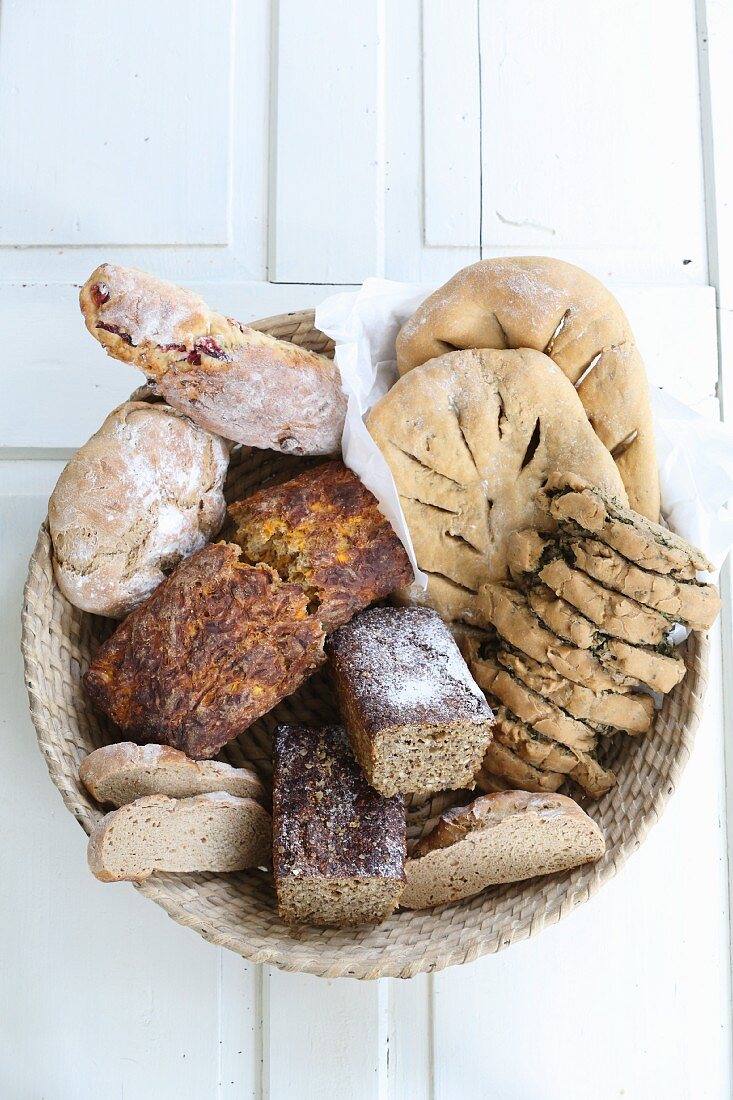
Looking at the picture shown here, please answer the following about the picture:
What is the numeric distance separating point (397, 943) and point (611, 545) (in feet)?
2.81

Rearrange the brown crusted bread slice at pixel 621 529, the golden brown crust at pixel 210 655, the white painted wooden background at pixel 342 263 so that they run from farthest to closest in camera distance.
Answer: the white painted wooden background at pixel 342 263, the golden brown crust at pixel 210 655, the brown crusted bread slice at pixel 621 529

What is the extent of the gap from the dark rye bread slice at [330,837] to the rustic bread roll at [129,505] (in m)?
0.44

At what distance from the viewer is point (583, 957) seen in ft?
6.95

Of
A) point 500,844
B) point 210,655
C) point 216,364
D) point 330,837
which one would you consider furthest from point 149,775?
point 216,364

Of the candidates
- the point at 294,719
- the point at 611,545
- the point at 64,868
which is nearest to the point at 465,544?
the point at 611,545

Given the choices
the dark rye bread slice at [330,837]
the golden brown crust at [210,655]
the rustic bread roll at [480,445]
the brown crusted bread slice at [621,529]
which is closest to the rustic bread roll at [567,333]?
the rustic bread roll at [480,445]

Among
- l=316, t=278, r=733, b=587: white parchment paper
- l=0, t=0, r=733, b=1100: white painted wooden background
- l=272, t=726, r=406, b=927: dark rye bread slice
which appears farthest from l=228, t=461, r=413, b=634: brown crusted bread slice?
l=0, t=0, r=733, b=1100: white painted wooden background

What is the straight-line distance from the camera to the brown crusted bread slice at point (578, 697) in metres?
1.69

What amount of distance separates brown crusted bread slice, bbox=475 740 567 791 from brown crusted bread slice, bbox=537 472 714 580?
46cm

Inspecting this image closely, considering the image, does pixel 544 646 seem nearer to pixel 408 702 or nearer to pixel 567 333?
pixel 408 702

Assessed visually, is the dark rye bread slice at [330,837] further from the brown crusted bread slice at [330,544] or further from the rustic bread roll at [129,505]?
the rustic bread roll at [129,505]

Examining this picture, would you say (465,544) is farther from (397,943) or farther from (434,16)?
(434,16)

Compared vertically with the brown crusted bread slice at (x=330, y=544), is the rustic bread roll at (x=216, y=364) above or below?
above

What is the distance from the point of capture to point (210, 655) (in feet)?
5.51
